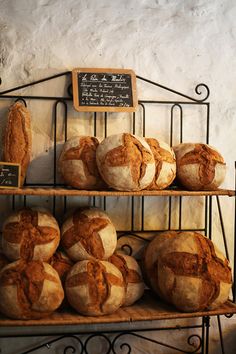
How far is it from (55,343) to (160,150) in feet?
3.97

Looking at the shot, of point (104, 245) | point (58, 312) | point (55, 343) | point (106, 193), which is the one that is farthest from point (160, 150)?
point (55, 343)

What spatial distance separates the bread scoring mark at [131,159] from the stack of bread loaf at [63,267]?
33 centimetres

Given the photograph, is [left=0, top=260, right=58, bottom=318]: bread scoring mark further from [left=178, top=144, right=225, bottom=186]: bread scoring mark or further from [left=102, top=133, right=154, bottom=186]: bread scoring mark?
[left=178, top=144, right=225, bottom=186]: bread scoring mark

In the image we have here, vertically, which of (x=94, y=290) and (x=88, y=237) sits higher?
(x=88, y=237)

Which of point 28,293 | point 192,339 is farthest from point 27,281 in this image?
point 192,339

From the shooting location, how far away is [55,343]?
2.60 metres

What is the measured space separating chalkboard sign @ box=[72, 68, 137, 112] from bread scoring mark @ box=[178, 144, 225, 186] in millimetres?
412

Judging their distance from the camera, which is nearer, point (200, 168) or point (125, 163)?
point (125, 163)

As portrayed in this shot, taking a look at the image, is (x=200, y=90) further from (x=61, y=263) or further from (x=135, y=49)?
(x=61, y=263)

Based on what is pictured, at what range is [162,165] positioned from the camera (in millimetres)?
2316

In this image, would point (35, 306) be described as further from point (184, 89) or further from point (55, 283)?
point (184, 89)

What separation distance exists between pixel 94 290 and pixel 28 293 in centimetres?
30

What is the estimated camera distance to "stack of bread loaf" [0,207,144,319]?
212 cm

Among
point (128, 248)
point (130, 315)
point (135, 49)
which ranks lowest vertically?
point (130, 315)
